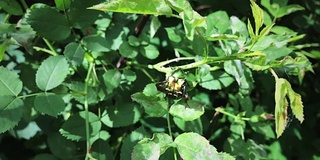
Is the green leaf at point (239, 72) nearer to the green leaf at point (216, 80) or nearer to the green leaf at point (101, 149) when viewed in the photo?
the green leaf at point (216, 80)

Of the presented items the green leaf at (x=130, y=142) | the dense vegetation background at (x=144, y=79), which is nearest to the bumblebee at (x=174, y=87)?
the dense vegetation background at (x=144, y=79)

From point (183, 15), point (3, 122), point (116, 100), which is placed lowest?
point (116, 100)

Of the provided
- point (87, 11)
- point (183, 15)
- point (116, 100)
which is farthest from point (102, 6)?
point (116, 100)

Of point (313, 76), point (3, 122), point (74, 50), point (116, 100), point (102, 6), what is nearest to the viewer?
point (102, 6)

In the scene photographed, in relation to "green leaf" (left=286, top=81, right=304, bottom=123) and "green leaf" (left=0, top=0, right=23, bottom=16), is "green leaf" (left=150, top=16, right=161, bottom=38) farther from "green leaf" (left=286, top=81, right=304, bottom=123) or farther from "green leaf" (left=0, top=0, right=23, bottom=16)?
"green leaf" (left=286, top=81, right=304, bottom=123)

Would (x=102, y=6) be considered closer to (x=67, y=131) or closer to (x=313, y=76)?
(x=67, y=131)

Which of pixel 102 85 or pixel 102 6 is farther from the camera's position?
pixel 102 85

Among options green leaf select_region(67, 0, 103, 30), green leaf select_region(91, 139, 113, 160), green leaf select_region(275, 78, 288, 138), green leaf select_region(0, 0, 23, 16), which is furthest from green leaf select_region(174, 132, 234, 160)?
green leaf select_region(0, 0, 23, 16)
